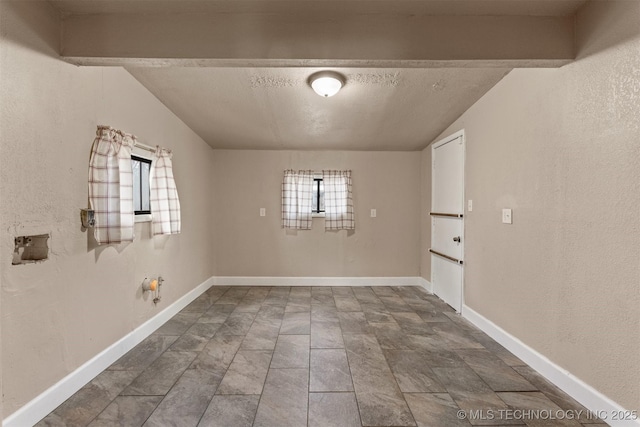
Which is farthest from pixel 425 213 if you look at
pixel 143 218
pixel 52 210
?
pixel 52 210

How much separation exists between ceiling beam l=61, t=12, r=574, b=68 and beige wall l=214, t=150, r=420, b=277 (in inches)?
105

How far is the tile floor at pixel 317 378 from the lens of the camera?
1597 mm

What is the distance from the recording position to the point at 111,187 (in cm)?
204

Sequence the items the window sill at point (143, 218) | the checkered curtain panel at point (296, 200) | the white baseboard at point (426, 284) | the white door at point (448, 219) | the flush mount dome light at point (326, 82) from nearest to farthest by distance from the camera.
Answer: the flush mount dome light at point (326, 82), the window sill at point (143, 218), the white door at point (448, 219), the white baseboard at point (426, 284), the checkered curtain panel at point (296, 200)

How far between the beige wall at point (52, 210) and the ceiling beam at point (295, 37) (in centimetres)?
23

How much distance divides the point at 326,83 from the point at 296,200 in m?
2.17

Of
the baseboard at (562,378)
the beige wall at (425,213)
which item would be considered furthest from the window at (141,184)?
the beige wall at (425,213)

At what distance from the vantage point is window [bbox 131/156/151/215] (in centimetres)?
263

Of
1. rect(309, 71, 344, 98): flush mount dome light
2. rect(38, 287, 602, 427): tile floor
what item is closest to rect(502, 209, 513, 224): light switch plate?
rect(38, 287, 602, 427): tile floor

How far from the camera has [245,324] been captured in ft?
9.50

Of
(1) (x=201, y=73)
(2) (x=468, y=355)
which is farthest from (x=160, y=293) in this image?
(2) (x=468, y=355)

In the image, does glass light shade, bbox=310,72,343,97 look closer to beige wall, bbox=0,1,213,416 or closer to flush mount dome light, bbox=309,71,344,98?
flush mount dome light, bbox=309,71,344,98

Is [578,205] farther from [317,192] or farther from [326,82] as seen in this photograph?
[317,192]

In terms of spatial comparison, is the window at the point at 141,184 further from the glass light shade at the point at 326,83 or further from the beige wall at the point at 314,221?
the glass light shade at the point at 326,83
